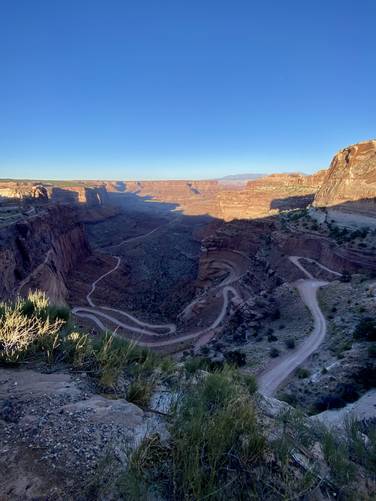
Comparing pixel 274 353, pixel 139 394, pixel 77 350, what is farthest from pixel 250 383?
pixel 274 353

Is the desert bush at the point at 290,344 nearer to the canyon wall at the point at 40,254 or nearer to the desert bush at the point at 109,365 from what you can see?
the desert bush at the point at 109,365

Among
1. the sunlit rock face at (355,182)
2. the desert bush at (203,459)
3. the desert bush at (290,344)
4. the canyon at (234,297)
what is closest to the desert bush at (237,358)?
the canyon at (234,297)

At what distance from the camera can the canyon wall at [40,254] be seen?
24.2 m

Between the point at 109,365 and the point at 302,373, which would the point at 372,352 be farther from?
the point at 109,365

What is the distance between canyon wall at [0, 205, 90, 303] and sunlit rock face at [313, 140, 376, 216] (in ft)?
102

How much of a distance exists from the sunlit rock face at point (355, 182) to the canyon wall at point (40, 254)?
31087 millimetres

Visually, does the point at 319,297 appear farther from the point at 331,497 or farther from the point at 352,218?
the point at 331,497

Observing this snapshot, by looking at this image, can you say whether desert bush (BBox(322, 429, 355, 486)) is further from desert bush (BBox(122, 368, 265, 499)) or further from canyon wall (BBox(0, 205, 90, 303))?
canyon wall (BBox(0, 205, 90, 303))

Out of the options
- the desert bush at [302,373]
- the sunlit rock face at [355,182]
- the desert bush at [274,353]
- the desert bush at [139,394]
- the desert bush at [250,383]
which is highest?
the sunlit rock face at [355,182]

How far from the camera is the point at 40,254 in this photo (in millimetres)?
31672

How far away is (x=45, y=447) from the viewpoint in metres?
3.28

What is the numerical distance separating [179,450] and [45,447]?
1.55 metres

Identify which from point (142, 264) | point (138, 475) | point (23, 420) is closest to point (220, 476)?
point (138, 475)

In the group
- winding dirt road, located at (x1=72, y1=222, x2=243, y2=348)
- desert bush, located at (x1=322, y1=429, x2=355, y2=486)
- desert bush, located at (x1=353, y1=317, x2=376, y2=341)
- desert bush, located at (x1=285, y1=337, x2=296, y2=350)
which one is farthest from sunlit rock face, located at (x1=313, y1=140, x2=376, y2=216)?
desert bush, located at (x1=322, y1=429, x2=355, y2=486)
